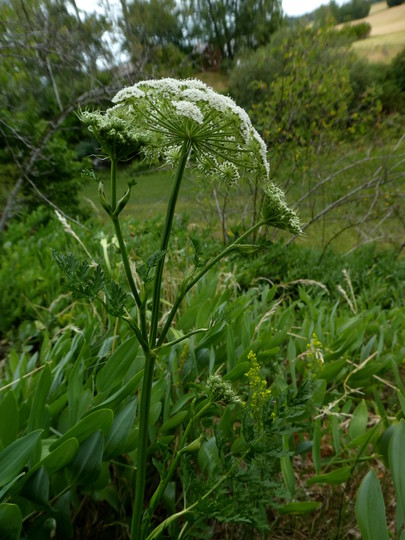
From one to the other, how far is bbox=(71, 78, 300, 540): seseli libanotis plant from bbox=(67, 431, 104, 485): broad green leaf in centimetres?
21

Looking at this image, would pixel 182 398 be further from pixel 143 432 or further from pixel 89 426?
pixel 143 432

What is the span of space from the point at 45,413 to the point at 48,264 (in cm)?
228

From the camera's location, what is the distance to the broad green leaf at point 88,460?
866mm

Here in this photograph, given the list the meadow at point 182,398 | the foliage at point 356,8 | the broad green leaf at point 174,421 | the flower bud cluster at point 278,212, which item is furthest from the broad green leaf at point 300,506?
the foliage at point 356,8

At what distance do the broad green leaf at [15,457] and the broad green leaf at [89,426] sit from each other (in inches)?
3.4

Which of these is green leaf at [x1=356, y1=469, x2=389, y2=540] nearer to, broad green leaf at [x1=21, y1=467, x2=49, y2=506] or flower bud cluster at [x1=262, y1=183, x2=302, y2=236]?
flower bud cluster at [x1=262, y1=183, x2=302, y2=236]

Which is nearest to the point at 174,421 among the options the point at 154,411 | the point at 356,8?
the point at 154,411

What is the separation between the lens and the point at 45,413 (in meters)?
0.97

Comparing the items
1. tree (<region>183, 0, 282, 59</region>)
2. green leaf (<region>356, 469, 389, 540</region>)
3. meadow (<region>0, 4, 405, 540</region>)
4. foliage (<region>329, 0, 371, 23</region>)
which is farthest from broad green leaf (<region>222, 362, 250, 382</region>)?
foliage (<region>329, 0, 371, 23</region>)

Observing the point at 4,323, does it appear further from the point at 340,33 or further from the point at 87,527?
the point at 340,33

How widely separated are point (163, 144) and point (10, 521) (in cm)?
69

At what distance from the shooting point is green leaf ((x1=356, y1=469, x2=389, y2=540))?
0.70 m

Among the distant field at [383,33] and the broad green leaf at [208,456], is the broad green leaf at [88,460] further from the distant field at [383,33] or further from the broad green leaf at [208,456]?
the distant field at [383,33]

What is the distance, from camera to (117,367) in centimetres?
110
